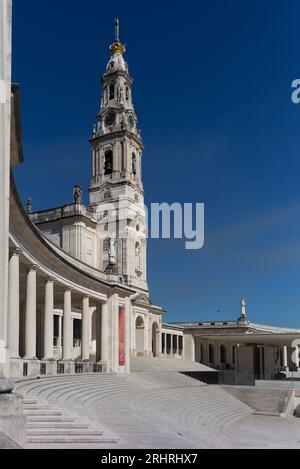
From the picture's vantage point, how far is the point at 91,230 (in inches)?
2511

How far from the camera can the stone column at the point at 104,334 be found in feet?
130

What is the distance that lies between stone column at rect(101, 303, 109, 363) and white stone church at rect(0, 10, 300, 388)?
72 millimetres

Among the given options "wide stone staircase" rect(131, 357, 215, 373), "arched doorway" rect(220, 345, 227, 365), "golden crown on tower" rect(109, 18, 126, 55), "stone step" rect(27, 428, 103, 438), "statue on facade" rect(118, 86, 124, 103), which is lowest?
"arched doorway" rect(220, 345, 227, 365)

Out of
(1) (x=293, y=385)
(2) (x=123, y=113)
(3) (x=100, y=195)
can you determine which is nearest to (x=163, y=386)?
(1) (x=293, y=385)

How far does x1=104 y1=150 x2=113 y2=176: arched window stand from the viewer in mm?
69938

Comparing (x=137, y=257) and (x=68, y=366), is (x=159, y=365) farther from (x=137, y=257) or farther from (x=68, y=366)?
(x=68, y=366)

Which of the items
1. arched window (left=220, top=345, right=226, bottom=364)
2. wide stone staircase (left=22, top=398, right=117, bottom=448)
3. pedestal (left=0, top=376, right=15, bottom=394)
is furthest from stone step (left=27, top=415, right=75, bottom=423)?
arched window (left=220, top=345, right=226, bottom=364)

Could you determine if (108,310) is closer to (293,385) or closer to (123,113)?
(293,385)

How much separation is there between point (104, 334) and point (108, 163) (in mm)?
34114

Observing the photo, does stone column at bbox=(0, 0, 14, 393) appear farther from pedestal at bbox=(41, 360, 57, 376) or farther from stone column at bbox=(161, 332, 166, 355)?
Result: stone column at bbox=(161, 332, 166, 355)

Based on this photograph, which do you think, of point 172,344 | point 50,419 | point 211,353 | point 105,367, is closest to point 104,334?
point 105,367

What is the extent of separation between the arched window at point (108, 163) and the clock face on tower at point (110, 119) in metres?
3.83

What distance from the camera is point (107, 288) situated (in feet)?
133
